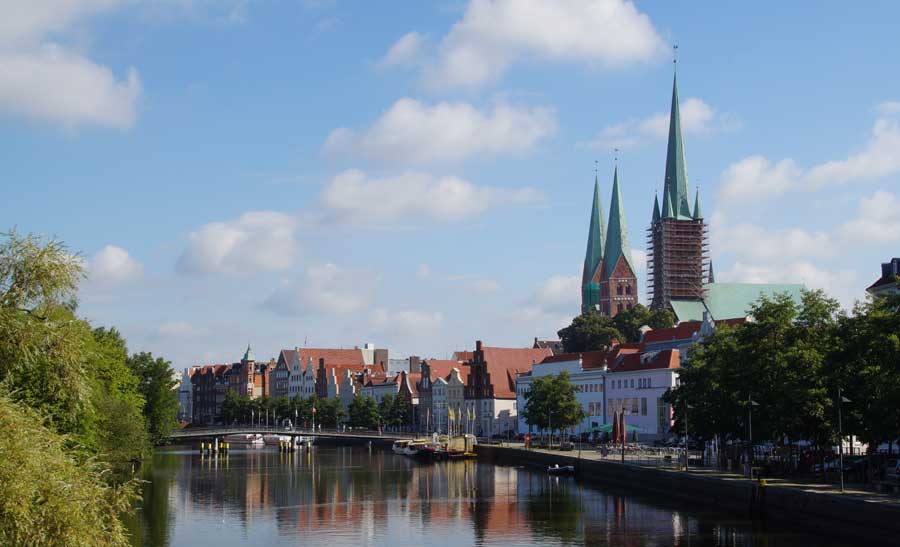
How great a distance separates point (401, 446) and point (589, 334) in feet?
162

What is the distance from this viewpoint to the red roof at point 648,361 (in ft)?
380

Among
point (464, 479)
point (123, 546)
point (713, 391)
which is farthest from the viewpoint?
point (464, 479)

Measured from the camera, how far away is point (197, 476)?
99.8 metres

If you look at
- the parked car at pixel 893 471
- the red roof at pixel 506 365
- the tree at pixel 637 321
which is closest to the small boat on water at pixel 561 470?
the parked car at pixel 893 471

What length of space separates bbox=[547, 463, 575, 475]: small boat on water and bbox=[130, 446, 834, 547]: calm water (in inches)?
53.7

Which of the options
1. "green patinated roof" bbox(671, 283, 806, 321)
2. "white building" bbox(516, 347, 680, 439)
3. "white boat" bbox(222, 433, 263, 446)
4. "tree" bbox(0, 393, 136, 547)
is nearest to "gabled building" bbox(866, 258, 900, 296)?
"white building" bbox(516, 347, 680, 439)

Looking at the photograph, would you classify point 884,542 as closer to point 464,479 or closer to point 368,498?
point 368,498

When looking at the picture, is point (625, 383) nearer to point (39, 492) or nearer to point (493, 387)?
point (493, 387)

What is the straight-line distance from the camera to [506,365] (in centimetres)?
16350

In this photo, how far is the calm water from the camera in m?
53.9

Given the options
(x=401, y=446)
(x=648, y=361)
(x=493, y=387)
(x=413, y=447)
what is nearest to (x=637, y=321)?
(x=493, y=387)

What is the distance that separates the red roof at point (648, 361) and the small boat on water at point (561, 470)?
27654 mm

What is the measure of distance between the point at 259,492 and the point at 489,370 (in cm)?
8148

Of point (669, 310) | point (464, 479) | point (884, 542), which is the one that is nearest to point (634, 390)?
point (464, 479)
